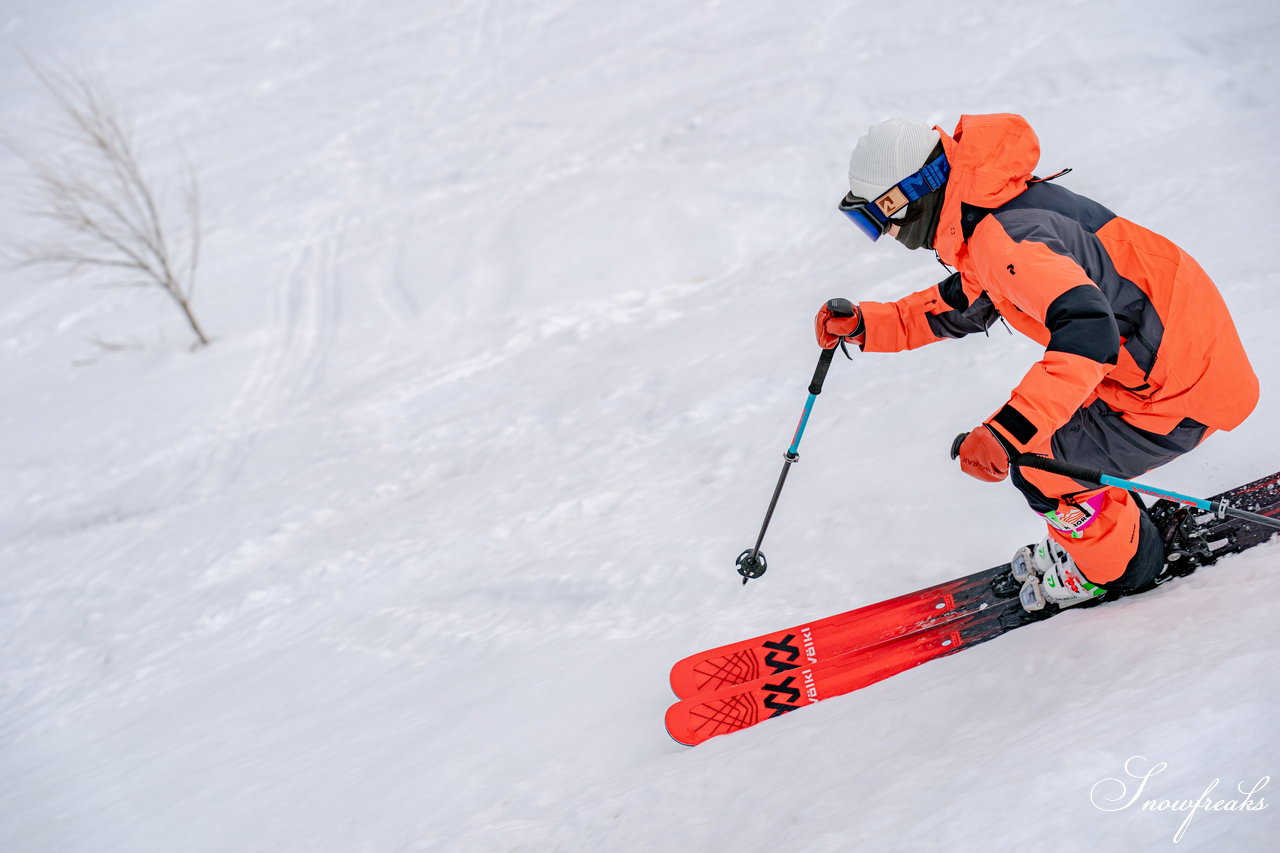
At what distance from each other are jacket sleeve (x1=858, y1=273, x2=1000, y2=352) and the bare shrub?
1267 centimetres

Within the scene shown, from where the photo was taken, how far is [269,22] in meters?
24.7

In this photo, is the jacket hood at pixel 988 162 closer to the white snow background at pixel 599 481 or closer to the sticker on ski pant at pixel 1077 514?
the sticker on ski pant at pixel 1077 514

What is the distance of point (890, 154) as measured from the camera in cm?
278

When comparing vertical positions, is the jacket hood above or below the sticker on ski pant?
above

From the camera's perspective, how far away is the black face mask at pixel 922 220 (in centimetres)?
281

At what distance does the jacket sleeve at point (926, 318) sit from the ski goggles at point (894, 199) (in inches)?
18.9

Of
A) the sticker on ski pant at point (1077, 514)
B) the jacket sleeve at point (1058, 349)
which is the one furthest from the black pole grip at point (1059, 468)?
the sticker on ski pant at point (1077, 514)

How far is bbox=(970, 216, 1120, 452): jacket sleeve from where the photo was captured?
2.35 meters

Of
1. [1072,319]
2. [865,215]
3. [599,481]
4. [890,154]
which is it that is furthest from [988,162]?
[599,481]

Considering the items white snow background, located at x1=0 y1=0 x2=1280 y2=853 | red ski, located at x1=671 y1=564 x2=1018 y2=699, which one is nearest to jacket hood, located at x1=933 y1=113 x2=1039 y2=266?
white snow background, located at x1=0 y1=0 x2=1280 y2=853

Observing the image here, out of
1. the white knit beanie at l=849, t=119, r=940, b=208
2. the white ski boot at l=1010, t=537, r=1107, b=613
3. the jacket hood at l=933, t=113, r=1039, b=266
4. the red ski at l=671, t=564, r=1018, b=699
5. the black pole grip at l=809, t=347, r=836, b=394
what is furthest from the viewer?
the black pole grip at l=809, t=347, r=836, b=394

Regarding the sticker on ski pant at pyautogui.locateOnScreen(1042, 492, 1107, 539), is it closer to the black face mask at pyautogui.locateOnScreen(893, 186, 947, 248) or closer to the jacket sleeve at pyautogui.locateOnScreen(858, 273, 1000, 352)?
the jacket sleeve at pyautogui.locateOnScreen(858, 273, 1000, 352)

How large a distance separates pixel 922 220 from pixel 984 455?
0.88 m

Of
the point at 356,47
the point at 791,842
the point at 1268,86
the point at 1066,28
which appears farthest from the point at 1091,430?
the point at 356,47
